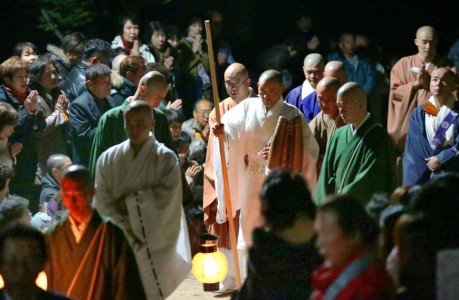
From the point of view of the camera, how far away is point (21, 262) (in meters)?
5.21

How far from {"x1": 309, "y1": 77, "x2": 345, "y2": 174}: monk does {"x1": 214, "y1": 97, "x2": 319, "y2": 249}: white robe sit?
0.24 m

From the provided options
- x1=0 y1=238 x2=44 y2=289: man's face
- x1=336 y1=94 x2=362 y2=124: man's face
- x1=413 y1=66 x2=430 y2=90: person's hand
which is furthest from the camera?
x1=413 y1=66 x2=430 y2=90: person's hand

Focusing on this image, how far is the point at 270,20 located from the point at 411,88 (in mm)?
4425

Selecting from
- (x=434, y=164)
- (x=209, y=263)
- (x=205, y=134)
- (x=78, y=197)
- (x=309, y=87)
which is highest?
(x=309, y=87)

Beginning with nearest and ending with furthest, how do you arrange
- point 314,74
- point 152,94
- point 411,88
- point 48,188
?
point 152,94 < point 48,188 < point 314,74 < point 411,88

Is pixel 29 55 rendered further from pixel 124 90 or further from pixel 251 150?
pixel 251 150

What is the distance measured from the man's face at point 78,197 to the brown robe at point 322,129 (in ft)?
11.3

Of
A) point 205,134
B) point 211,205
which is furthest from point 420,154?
point 205,134

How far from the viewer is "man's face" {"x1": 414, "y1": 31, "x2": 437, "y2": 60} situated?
1244 cm

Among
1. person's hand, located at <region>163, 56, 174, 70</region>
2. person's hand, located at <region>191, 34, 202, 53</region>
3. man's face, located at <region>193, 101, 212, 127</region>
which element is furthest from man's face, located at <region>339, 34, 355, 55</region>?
man's face, located at <region>193, 101, 212, 127</region>

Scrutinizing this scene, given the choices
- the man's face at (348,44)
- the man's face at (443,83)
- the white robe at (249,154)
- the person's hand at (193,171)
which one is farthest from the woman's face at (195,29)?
the man's face at (443,83)

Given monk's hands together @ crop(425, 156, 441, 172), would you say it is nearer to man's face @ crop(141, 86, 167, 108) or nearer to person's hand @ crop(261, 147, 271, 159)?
person's hand @ crop(261, 147, 271, 159)

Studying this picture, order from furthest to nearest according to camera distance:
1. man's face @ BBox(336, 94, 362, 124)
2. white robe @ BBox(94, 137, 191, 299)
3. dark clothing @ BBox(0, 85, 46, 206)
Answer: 1. dark clothing @ BBox(0, 85, 46, 206)
2. man's face @ BBox(336, 94, 362, 124)
3. white robe @ BBox(94, 137, 191, 299)

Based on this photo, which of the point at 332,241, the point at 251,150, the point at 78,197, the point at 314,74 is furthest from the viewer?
the point at 314,74
